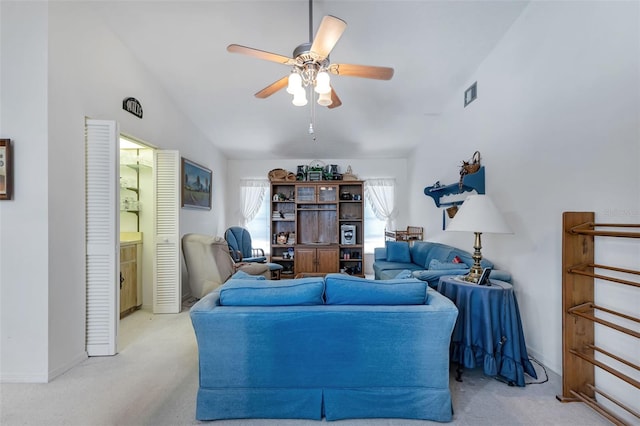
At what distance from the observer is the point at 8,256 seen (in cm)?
205

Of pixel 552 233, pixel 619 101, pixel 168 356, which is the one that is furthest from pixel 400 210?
pixel 168 356

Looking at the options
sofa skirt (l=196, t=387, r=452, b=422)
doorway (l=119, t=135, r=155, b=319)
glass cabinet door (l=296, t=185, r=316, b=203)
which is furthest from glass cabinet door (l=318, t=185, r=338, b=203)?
sofa skirt (l=196, t=387, r=452, b=422)

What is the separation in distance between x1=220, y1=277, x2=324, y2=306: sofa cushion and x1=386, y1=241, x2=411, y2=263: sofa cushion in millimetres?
3046

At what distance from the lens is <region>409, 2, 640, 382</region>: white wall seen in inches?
65.6

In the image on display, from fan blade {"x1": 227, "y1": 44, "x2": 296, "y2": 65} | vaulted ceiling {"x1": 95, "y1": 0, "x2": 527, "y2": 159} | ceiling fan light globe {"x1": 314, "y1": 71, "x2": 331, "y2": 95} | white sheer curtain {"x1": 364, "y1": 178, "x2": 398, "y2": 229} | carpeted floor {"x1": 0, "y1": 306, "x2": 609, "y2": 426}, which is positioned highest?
vaulted ceiling {"x1": 95, "y1": 0, "x2": 527, "y2": 159}

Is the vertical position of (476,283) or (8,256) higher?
(8,256)

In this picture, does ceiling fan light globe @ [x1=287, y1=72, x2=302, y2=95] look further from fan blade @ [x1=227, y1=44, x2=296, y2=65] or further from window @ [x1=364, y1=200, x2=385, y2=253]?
window @ [x1=364, y1=200, x2=385, y2=253]

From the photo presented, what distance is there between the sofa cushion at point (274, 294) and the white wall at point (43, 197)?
1.54m

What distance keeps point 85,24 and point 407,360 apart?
11.9 feet

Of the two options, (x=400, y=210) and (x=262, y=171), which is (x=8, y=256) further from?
(x=400, y=210)

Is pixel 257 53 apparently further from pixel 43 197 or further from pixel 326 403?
pixel 326 403

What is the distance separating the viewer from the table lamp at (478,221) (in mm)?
2127

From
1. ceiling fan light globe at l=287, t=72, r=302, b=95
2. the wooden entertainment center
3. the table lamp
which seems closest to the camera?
ceiling fan light globe at l=287, t=72, r=302, b=95

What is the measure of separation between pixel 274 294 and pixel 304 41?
101 inches
